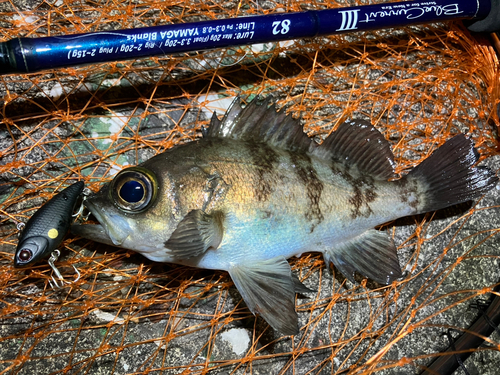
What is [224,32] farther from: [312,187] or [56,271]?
[56,271]

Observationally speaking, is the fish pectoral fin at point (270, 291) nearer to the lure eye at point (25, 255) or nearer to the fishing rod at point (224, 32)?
the lure eye at point (25, 255)

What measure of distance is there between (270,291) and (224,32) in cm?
116

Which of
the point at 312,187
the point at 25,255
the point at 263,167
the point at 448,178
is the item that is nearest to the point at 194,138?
the point at 263,167

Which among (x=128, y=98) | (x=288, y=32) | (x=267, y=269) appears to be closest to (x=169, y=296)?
(x=267, y=269)

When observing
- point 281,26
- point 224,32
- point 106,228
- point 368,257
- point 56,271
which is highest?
point 281,26

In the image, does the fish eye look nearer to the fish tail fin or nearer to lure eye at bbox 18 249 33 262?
lure eye at bbox 18 249 33 262

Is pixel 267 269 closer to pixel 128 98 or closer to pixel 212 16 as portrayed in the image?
pixel 128 98

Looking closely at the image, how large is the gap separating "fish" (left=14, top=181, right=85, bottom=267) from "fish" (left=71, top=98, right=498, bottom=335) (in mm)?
102

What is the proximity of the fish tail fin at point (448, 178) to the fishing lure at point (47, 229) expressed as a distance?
1504mm

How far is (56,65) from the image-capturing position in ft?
5.81

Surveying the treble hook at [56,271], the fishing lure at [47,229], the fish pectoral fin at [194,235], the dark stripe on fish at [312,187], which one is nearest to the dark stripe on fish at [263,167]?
the dark stripe on fish at [312,187]

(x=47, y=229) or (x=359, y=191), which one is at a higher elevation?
(x=359, y=191)

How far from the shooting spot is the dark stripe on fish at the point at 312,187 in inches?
74.0

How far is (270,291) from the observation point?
1813 mm
